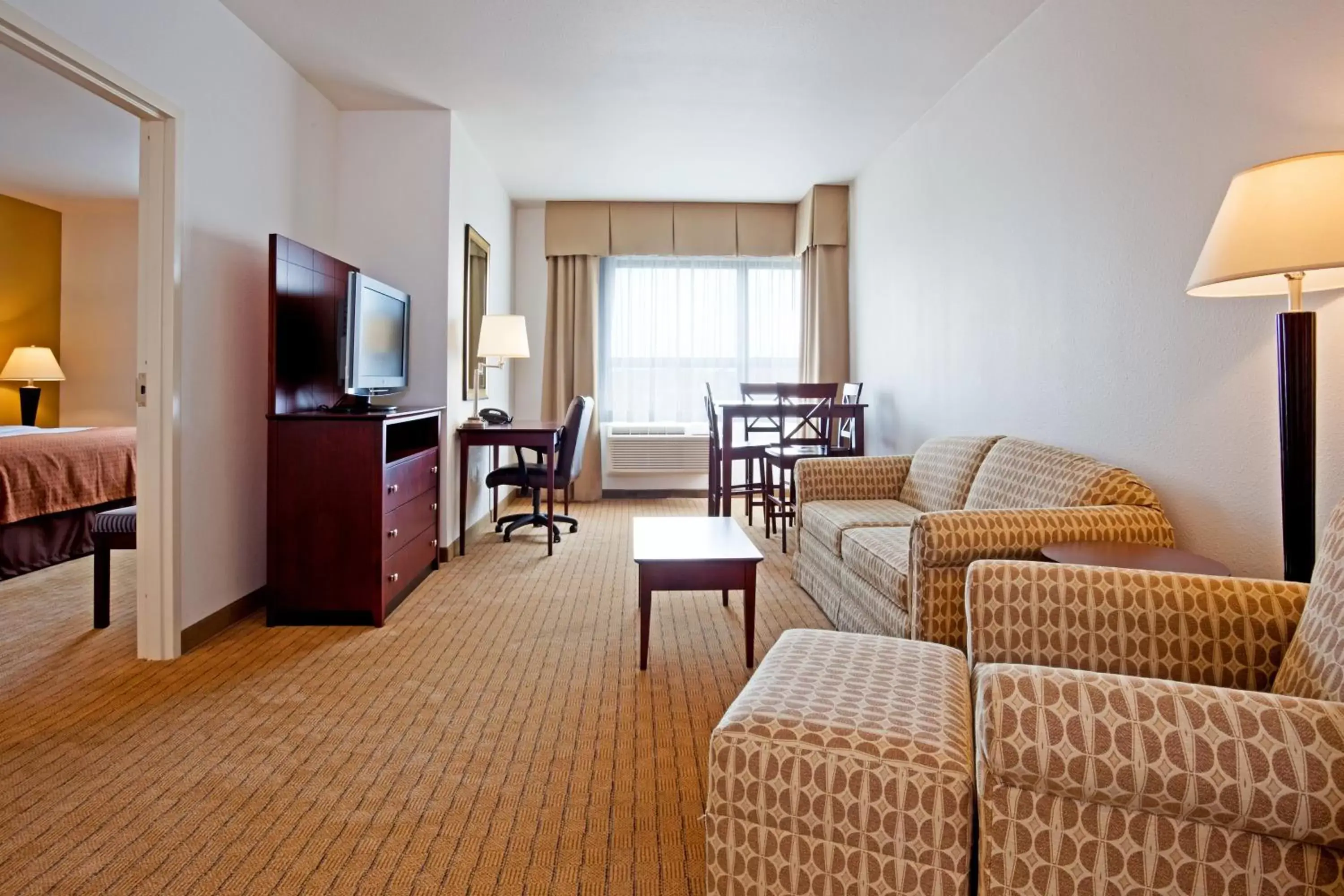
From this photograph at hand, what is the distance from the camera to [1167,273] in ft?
8.04

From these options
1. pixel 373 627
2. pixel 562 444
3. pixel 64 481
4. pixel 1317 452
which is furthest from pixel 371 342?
pixel 1317 452

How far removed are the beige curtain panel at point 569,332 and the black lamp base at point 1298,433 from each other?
17.9 ft

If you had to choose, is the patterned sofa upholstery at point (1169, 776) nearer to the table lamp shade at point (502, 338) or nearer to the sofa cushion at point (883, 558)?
the sofa cushion at point (883, 558)

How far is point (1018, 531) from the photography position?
2.20 metres

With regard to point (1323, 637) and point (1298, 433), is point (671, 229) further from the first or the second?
point (1323, 637)

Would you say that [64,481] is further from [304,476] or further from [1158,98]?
[1158,98]

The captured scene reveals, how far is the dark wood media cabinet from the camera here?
3.21m

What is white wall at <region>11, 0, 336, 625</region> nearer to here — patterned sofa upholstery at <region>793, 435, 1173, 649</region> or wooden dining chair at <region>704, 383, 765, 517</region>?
patterned sofa upholstery at <region>793, 435, 1173, 649</region>

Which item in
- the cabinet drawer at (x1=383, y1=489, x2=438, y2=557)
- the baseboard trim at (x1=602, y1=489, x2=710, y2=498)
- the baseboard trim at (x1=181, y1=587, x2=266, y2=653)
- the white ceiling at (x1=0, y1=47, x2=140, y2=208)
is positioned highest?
the white ceiling at (x1=0, y1=47, x2=140, y2=208)

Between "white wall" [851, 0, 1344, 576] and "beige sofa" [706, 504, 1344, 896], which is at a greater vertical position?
"white wall" [851, 0, 1344, 576]

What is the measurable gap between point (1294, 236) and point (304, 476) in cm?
328

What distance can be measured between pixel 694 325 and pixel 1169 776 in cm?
614

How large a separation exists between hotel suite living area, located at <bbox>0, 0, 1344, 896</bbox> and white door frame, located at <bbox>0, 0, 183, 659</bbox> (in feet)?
0.06

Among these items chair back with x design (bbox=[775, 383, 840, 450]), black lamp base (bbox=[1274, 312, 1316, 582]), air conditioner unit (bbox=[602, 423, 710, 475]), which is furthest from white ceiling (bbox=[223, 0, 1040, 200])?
air conditioner unit (bbox=[602, 423, 710, 475])
